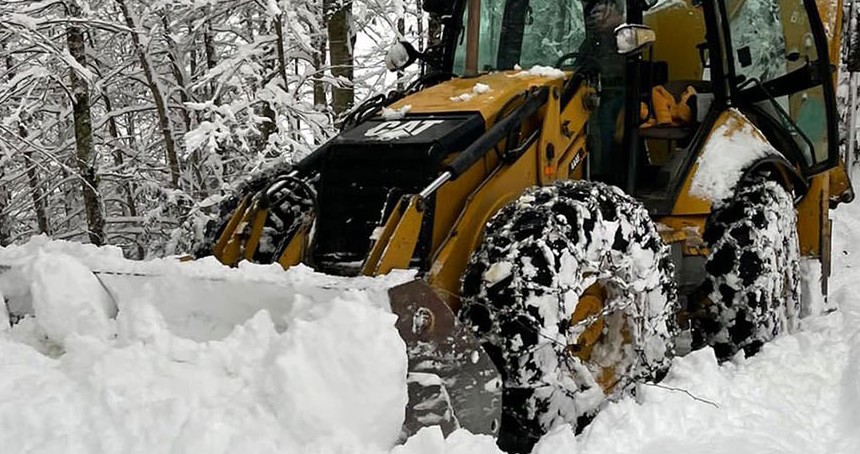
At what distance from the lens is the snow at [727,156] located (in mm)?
5387

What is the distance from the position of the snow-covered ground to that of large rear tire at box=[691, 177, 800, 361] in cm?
165

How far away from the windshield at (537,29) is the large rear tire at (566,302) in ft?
4.10

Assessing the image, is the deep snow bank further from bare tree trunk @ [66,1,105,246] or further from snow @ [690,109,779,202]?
bare tree trunk @ [66,1,105,246]

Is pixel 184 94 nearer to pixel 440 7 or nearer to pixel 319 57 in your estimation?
pixel 319 57

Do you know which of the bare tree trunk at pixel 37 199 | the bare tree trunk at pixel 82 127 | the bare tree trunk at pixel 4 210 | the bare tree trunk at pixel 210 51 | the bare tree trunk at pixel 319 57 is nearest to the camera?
the bare tree trunk at pixel 82 127

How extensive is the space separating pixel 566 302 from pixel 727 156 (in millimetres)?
2313

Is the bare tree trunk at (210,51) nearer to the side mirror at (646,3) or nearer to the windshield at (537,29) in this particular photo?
the windshield at (537,29)

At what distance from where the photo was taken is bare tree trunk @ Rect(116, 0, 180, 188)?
8.16m

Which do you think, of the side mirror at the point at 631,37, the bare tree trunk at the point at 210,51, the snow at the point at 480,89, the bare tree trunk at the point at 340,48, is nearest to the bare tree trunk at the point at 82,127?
the bare tree trunk at the point at 210,51

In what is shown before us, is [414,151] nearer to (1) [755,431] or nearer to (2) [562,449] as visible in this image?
(2) [562,449]

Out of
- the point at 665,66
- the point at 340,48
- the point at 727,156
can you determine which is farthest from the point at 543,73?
the point at 340,48

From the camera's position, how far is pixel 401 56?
5652mm

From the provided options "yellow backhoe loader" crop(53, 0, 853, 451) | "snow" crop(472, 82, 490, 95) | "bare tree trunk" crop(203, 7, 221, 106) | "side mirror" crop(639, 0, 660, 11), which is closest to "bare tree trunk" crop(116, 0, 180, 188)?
"bare tree trunk" crop(203, 7, 221, 106)

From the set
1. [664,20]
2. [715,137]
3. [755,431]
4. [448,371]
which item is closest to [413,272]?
[448,371]
